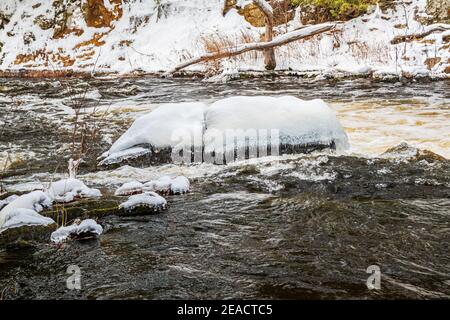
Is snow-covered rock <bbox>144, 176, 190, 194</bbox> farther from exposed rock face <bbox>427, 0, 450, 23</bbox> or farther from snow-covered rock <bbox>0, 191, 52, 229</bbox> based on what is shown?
exposed rock face <bbox>427, 0, 450, 23</bbox>

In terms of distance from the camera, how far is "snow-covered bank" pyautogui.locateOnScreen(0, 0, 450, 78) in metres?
11.7

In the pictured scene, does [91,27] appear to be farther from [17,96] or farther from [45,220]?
[45,220]

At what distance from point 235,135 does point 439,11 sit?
12.3m

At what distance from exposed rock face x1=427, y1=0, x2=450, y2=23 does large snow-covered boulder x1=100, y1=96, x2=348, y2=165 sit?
36.4ft

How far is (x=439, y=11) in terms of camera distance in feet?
44.7

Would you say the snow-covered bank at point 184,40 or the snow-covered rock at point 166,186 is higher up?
the snow-covered bank at point 184,40

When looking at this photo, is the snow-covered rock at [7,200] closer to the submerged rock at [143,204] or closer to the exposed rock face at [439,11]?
the submerged rock at [143,204]

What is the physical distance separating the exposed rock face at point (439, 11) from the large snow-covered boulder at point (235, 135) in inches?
437

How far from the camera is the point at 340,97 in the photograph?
8.60 metres

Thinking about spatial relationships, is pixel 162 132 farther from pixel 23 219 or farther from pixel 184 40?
pixel 184 40

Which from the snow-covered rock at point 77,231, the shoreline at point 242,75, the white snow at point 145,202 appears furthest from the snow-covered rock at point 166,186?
the shoreline at point 242,75

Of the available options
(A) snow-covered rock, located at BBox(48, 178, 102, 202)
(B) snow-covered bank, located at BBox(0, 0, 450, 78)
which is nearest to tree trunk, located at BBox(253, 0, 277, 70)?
(B) snow-covered bank, located at BBox(0, 0, 450, 78)

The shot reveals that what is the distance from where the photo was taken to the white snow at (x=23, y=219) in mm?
2813

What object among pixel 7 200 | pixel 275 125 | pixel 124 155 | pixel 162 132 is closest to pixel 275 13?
pixel 275 125
